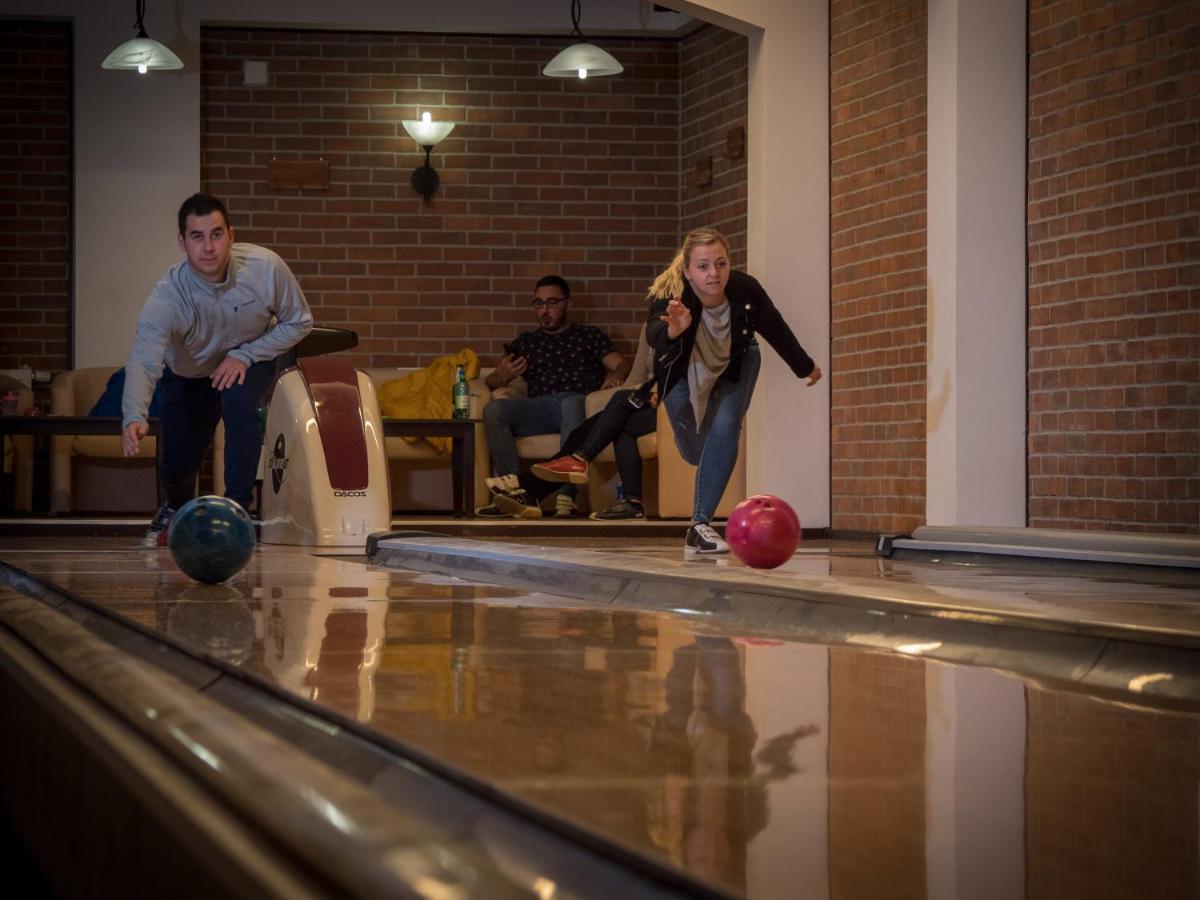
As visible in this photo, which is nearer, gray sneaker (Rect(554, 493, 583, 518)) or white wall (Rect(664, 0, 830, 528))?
white wall (Rect(664, 0, 830, 528))

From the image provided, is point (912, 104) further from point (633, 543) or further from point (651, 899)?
point (651, 899)

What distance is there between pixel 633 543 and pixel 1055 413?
189 centimetres

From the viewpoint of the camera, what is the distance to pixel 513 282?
11203 millimetres

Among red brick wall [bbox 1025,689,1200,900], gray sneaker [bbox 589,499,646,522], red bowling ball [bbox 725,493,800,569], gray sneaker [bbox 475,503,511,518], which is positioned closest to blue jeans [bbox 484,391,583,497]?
gray sneaker [bbox 475,503,511,518]

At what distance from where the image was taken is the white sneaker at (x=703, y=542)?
5.88 meters

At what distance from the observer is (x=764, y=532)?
14.8 feet

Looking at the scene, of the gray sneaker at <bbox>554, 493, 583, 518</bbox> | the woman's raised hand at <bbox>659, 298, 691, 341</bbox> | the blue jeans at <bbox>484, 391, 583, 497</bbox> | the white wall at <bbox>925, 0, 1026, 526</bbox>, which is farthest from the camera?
the blue jeans at <bbox>484, 391, 583, 497</bbox>

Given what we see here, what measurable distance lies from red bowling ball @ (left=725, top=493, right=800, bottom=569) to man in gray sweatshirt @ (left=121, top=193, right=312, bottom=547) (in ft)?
7.53

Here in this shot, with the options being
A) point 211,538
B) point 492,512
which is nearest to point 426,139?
point 492,512

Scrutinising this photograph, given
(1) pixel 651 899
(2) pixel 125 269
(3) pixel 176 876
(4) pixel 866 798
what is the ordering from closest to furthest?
(1) pixel 651 899
(3) pixel 176 876
(4) pixel 866 798
(2) pixel 125 269

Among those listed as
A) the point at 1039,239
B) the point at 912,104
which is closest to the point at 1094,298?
the point at 1039,239

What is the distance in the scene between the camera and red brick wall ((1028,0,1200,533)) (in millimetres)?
6008

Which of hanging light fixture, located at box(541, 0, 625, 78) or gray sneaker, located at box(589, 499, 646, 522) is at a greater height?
hanging light fixture, located at box(541, 0, 625, 78)

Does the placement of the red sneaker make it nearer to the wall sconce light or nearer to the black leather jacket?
the black leather jacket
